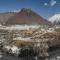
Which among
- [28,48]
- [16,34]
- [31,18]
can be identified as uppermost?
[31,18]

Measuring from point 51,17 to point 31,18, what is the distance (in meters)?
0.38

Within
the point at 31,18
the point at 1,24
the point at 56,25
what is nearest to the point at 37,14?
the point at 31,18

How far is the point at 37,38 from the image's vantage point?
395cm

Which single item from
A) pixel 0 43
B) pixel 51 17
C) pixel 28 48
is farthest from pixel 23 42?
pixel 51 17

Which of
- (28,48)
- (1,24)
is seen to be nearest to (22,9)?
(1,24)

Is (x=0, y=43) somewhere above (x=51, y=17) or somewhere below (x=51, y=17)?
below

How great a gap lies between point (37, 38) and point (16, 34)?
15.6 inches

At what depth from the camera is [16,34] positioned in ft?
13.0

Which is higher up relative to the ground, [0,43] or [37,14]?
[37,14]

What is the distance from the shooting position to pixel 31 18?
158 inches

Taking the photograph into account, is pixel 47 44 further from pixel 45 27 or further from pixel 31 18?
pixel 31 18

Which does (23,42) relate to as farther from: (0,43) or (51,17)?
(51,17)

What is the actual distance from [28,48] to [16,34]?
0.34 m

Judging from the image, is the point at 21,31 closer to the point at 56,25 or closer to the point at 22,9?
the point at 22,9
